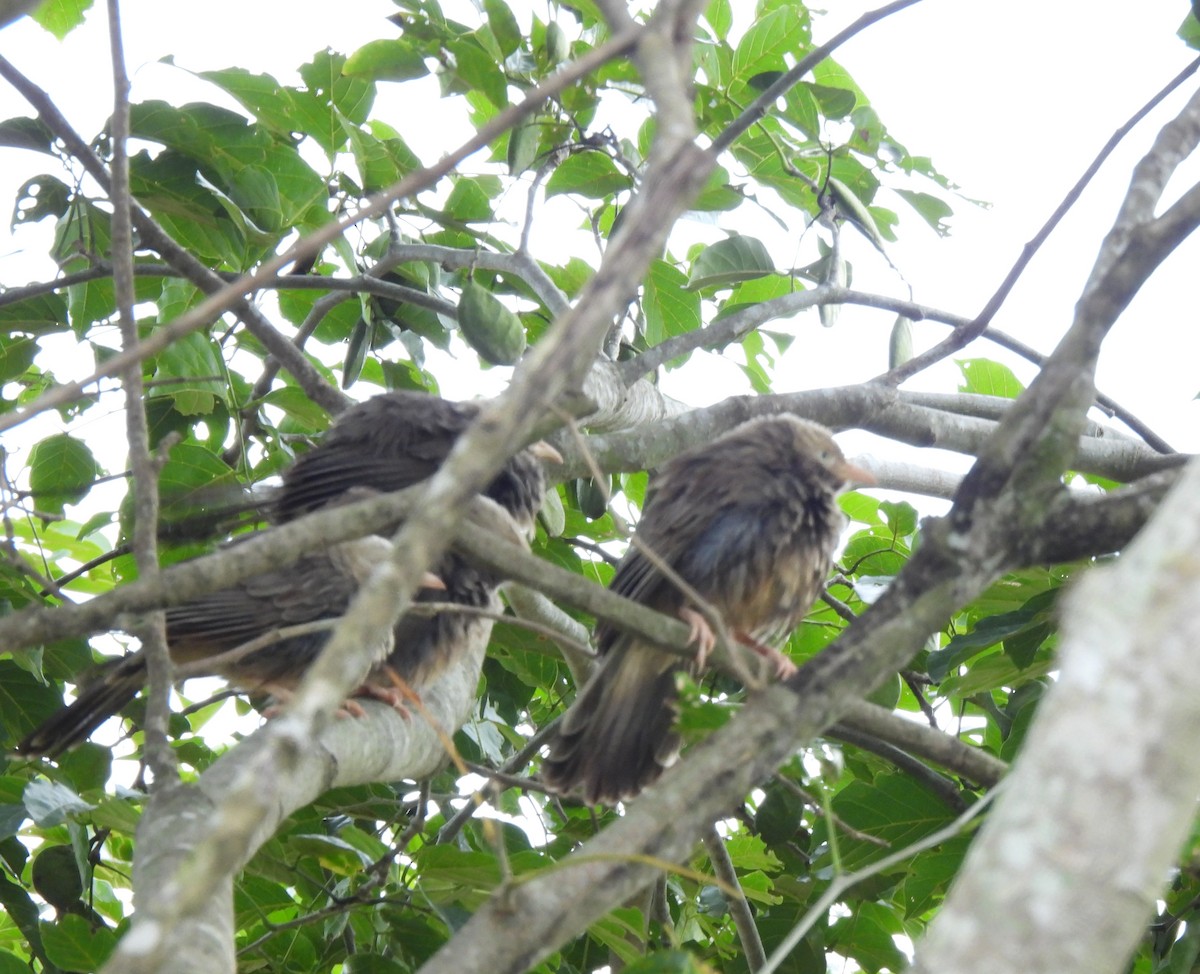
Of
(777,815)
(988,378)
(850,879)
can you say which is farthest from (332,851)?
(988,378)

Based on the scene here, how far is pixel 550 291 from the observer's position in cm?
417

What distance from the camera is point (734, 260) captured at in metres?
4.25

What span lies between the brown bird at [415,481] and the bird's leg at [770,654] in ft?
2.51

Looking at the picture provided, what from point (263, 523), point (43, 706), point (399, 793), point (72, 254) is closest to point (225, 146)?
point (72, 254)

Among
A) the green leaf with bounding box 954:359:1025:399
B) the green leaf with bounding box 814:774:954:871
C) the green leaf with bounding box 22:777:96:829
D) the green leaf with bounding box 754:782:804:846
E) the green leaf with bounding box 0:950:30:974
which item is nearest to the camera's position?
the green leaf with bounding box 22:777:96:829

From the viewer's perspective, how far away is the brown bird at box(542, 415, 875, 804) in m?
3.62

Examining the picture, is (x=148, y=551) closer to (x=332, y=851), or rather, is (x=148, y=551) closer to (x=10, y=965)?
(x=332, y=851)

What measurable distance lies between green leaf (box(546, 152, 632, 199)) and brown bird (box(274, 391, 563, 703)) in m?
0.82

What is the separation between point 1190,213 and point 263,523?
3045 millimetres

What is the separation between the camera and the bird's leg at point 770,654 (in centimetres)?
354

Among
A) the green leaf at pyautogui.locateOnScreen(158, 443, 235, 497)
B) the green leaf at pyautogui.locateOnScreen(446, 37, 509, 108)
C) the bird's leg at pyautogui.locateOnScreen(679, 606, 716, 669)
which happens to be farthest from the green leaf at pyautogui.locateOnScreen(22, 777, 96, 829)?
the green leaf at pyautogui.locateOnScreen(446, 37, 509, 108)

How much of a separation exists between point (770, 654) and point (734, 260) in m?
1.33

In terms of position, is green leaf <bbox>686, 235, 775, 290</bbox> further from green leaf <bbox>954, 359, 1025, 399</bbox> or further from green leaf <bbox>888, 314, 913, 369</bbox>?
green leaf <bbox>954, 359, 1025, 399</bbox>

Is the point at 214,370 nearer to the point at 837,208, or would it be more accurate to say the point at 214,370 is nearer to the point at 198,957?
the point at 837,208
